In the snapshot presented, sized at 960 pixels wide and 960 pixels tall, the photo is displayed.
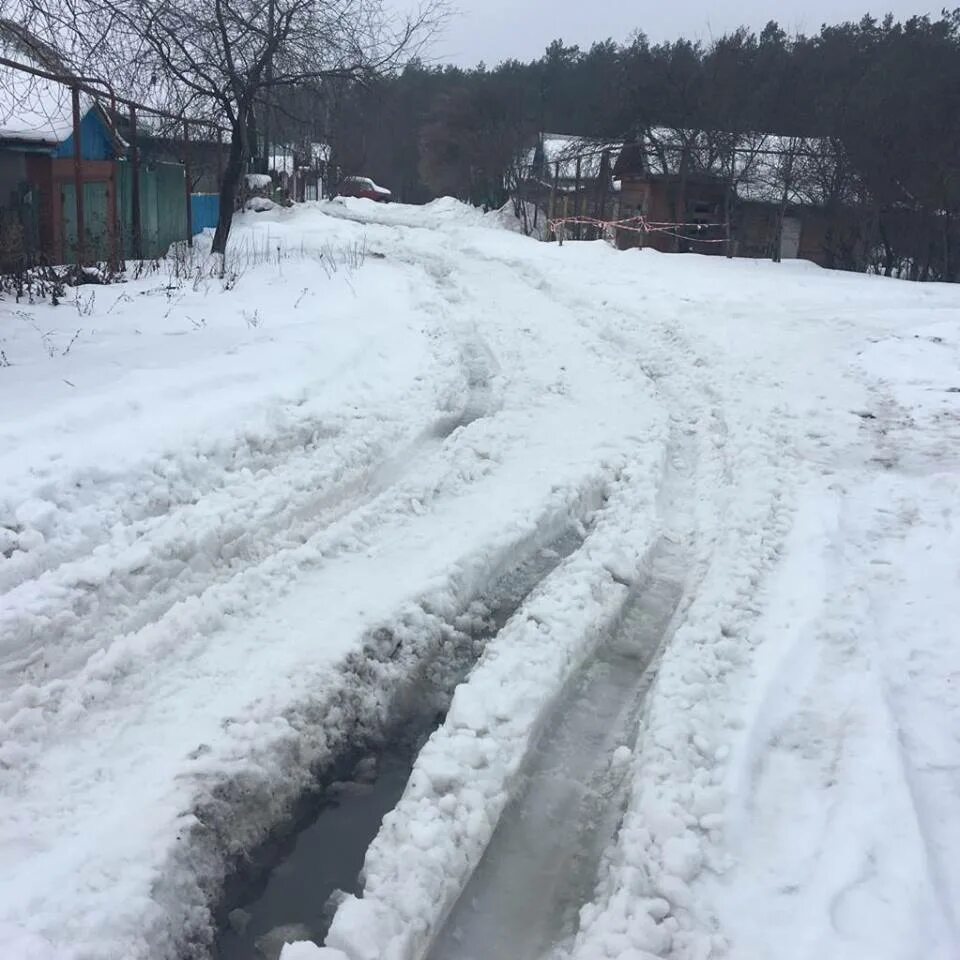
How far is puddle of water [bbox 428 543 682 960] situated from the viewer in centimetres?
294

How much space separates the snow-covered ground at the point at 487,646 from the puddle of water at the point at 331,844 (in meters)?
0.12

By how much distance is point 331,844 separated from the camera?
338 cm

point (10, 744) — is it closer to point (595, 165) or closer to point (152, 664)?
point (152, 664)

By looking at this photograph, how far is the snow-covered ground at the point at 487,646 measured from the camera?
9.81ft

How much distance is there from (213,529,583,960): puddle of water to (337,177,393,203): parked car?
48.6m

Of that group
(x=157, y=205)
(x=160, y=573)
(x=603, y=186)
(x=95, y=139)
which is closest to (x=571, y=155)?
(x=603, y=186)

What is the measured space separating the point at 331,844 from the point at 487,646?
1.33 meters

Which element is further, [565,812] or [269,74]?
[269,74]

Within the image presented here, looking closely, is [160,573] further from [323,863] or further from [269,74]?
[269,74]

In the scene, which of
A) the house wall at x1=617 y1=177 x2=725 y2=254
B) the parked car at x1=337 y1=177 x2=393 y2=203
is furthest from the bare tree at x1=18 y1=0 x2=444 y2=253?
the parked car at x1=337 y1=177 x2=393 y2=203

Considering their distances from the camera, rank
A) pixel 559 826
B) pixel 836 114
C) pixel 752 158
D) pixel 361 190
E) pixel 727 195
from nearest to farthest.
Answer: pixel 559 826
pixel 836 114
pixel 752 158
pixel 727 195
pixel 361 190

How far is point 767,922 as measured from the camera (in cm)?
289

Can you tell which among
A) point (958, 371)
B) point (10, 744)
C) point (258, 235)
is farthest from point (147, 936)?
point (258, 235)

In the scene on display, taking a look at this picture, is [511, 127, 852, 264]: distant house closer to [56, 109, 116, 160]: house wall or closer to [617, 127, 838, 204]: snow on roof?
[617, 127, 838, 204]: snow on roof
